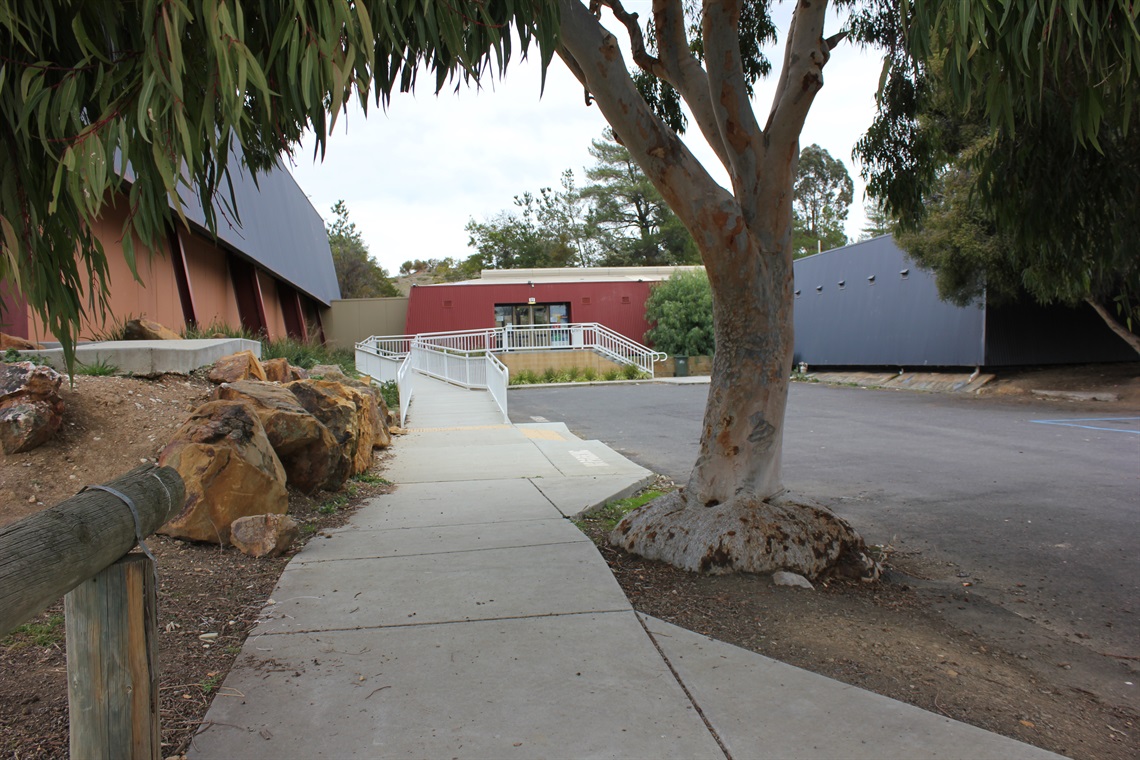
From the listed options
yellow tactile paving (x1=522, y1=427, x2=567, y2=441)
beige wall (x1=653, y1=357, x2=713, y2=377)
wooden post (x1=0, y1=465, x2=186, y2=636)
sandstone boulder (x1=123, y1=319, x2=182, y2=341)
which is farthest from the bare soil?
beige wall (x1=653, y1=357, x2=713, y2=377)

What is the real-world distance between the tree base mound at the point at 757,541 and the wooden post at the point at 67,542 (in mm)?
3328

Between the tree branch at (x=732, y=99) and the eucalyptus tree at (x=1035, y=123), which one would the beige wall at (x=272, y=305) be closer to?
the eucalyptus tree at (x=1035, y=123)

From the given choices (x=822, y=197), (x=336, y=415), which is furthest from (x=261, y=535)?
(x=822, y=197)

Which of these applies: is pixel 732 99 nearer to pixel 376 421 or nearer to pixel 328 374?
pixel 376 421

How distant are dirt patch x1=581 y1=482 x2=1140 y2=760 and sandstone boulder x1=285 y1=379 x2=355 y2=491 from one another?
3510 millimetres

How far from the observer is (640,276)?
44625 millimetres

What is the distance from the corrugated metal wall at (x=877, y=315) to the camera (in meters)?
24.0

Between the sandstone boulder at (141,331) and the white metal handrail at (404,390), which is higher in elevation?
the sandstone boulder at (141,331)

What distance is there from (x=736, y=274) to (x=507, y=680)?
10.1ft

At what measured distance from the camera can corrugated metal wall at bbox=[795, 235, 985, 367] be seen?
2403 cm

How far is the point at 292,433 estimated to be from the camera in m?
6.68

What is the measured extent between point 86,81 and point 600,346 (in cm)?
3145

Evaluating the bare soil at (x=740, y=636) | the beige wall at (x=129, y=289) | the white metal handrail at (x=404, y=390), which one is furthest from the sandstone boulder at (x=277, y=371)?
the white metal handrail at (x=404, y=390)

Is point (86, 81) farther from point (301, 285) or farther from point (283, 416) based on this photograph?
point (301, 285)
